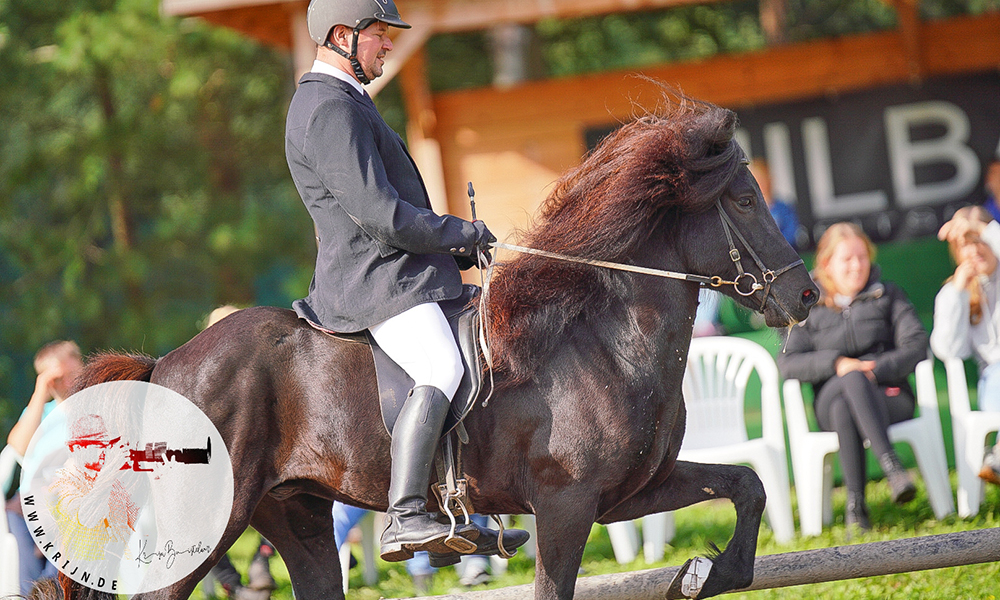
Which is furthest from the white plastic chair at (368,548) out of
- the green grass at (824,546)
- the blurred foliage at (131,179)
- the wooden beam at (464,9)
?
the blurred foliage at (131,179)

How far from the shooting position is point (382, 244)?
3537 mm

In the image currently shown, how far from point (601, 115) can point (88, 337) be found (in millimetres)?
7505

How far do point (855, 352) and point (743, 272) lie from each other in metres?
3.18

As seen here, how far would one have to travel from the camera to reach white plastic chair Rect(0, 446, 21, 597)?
18.4ft

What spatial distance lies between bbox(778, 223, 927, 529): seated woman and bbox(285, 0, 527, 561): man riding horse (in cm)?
336

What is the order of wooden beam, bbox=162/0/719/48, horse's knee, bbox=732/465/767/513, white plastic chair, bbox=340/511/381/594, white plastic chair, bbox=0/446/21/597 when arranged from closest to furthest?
horse's knee, bbox=732/465/767/513 < white plastic chair, bbox=0/446/21/597 < white plastic chair, bbox=340/511/381/594 < wooden beam, bbox=162/0/719/48

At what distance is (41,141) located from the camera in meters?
13.0

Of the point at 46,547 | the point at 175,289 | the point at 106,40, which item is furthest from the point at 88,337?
the point at 46,547

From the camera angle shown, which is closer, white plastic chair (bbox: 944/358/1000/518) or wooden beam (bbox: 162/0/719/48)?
white plastic chair (bbox: 944/358/1000/518)

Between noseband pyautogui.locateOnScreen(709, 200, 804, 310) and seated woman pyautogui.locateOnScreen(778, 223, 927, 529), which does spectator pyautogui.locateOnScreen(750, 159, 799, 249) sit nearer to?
seated woman pyautogui.locateOnScreen(778, 223, 927, 529)

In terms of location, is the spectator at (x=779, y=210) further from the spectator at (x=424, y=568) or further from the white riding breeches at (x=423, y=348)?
the white riding breeches at (x=423, y=348)

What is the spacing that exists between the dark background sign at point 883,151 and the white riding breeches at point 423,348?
674cm

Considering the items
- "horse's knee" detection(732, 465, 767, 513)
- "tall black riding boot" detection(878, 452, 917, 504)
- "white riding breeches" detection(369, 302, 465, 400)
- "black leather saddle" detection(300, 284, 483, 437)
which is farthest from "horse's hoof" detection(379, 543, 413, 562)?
"tall black riding boot" detection(878, 452, 917, 504)
